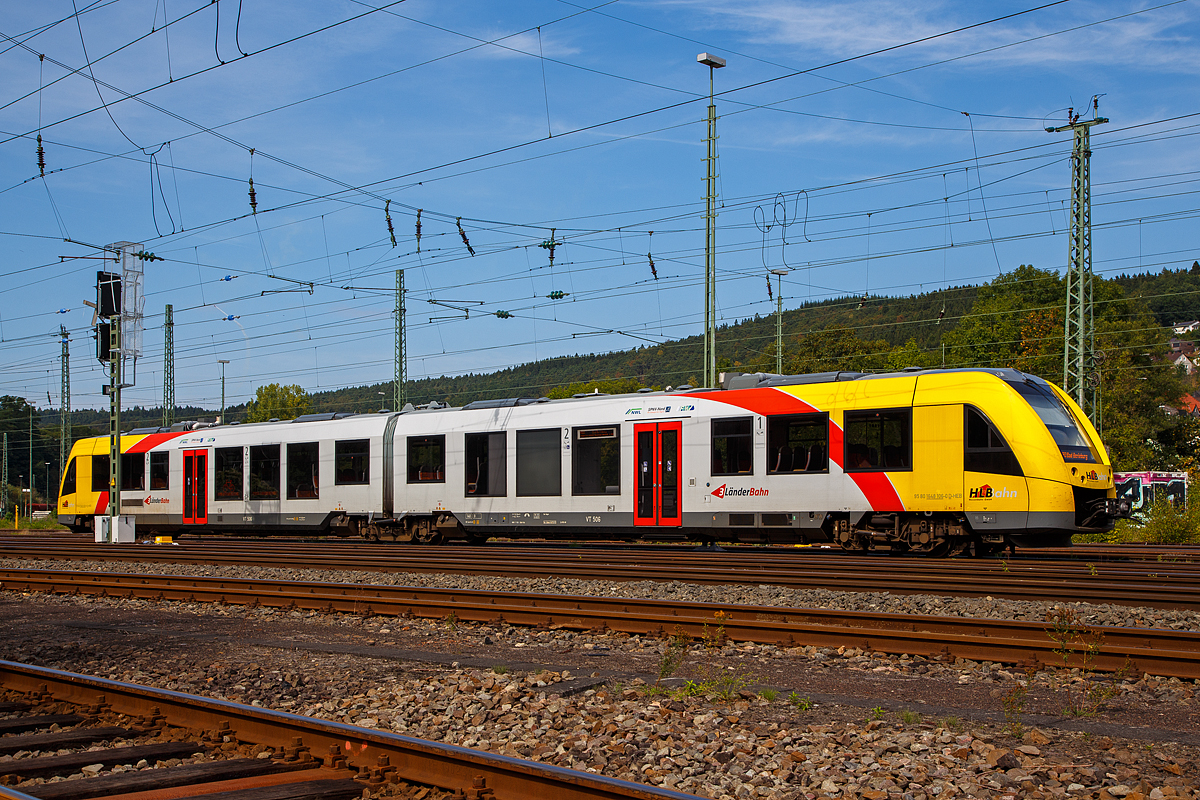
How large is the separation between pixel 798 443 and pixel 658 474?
2937mm

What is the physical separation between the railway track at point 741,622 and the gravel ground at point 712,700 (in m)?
0.19

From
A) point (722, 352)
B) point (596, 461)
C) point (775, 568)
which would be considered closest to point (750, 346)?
point (722, 352)

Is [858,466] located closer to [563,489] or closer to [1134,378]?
[563,489]

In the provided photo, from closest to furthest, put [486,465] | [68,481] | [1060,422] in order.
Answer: [1060,422] → [486,465] → [68,481]

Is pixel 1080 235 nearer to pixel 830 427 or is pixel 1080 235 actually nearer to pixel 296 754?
pixel 830 427

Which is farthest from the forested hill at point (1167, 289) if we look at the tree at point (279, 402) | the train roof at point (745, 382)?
the train roof at point (745, 382)

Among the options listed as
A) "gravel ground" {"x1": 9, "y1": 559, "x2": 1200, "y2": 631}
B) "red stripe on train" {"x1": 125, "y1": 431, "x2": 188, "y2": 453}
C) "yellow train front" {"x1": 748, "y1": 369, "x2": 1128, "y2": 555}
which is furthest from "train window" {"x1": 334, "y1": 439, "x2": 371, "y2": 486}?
"yellow train front" {"x1": 748, "y1": 369, "x2": 1128, "y2": 555}

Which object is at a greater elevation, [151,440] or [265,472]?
[151,440]

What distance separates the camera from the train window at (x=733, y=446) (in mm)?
18453

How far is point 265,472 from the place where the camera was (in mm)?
25875

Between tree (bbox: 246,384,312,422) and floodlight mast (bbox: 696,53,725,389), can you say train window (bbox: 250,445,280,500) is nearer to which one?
floodlight mast (bbox: 696,53,725,389)

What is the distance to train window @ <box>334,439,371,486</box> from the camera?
24031 millimetres

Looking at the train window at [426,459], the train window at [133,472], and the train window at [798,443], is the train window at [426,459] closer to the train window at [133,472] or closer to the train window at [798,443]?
the train window at [798,443]

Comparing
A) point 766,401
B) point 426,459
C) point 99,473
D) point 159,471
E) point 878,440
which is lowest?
point 99,473
